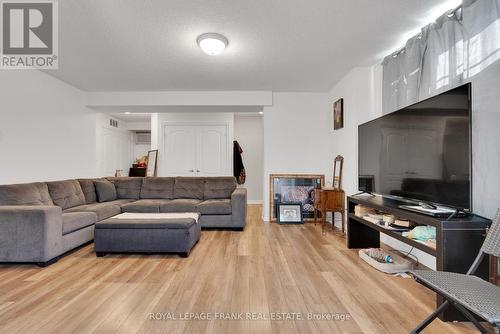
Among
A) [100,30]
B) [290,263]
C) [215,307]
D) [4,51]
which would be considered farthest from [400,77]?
[4,51]

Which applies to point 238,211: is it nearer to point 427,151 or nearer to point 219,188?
point 219,188

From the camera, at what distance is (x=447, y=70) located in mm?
2082

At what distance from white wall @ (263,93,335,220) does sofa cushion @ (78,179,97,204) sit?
3.01 m

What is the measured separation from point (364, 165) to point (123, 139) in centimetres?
655

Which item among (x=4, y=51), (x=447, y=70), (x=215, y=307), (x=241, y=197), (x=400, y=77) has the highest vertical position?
(x=4, y=51)

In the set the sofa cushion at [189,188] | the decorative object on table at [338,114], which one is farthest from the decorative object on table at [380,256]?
the sofa cushion at [189,188]

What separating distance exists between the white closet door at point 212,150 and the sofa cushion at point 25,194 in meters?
3.11

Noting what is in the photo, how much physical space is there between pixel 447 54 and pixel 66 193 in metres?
4.80

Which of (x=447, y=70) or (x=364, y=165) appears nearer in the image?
(x=447, y=70)

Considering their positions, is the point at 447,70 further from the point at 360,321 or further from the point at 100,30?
the point at 100,30

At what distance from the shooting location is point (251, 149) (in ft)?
21.4

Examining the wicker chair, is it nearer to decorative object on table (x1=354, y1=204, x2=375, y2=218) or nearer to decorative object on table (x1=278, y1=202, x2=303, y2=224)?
decorative object on table (x1=354, y1=204, x2=375, y2=218)

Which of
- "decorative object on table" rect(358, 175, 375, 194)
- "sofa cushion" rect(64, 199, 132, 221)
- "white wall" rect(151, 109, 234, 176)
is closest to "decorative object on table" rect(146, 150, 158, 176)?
"white wall" rect(151, 109, 234, 176)

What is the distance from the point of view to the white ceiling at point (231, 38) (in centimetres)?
211
